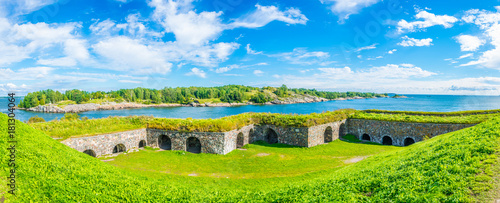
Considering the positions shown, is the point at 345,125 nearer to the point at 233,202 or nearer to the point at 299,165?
the point at 299,165

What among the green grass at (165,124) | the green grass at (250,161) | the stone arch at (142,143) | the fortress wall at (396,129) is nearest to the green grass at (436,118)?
the fortress wall at (396,129)

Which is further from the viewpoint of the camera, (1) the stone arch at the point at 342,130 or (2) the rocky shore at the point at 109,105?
(2) the rocky shore at the point at 109,105

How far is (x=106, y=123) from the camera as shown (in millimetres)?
22344

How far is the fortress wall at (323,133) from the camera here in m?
23.9

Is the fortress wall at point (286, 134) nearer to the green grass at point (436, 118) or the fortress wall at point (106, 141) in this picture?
the green grass at point (436, 118)

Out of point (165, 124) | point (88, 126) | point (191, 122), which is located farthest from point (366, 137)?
point (88, 126)

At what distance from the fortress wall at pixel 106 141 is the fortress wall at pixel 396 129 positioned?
25603 millimetres

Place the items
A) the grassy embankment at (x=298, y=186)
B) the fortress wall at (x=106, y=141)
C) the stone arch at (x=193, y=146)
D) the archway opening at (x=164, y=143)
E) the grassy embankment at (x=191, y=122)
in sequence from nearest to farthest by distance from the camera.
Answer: the grassy embankment at (x=298, y=186)
the fortress wall at (x=106, y=141)
the grassy embankment at (x=191, y=122)
the stone arch at (x=193, y=146)
the archway opening at (x=164, y=143)

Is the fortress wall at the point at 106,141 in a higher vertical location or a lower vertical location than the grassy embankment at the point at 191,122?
A: lower

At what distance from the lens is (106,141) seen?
20.3 metres

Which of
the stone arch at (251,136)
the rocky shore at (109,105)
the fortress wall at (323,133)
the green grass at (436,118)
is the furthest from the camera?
the rocky shore at (109,105)

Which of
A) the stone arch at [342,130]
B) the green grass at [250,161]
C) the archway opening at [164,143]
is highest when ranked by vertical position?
the stone arch at [342,130]

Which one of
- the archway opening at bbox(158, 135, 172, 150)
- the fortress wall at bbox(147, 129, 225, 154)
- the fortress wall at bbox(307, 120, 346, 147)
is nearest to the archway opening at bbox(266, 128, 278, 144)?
the fortress wall at bbox(307, 120, 346, 147)

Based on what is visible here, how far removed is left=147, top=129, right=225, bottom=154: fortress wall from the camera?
20953 mm
